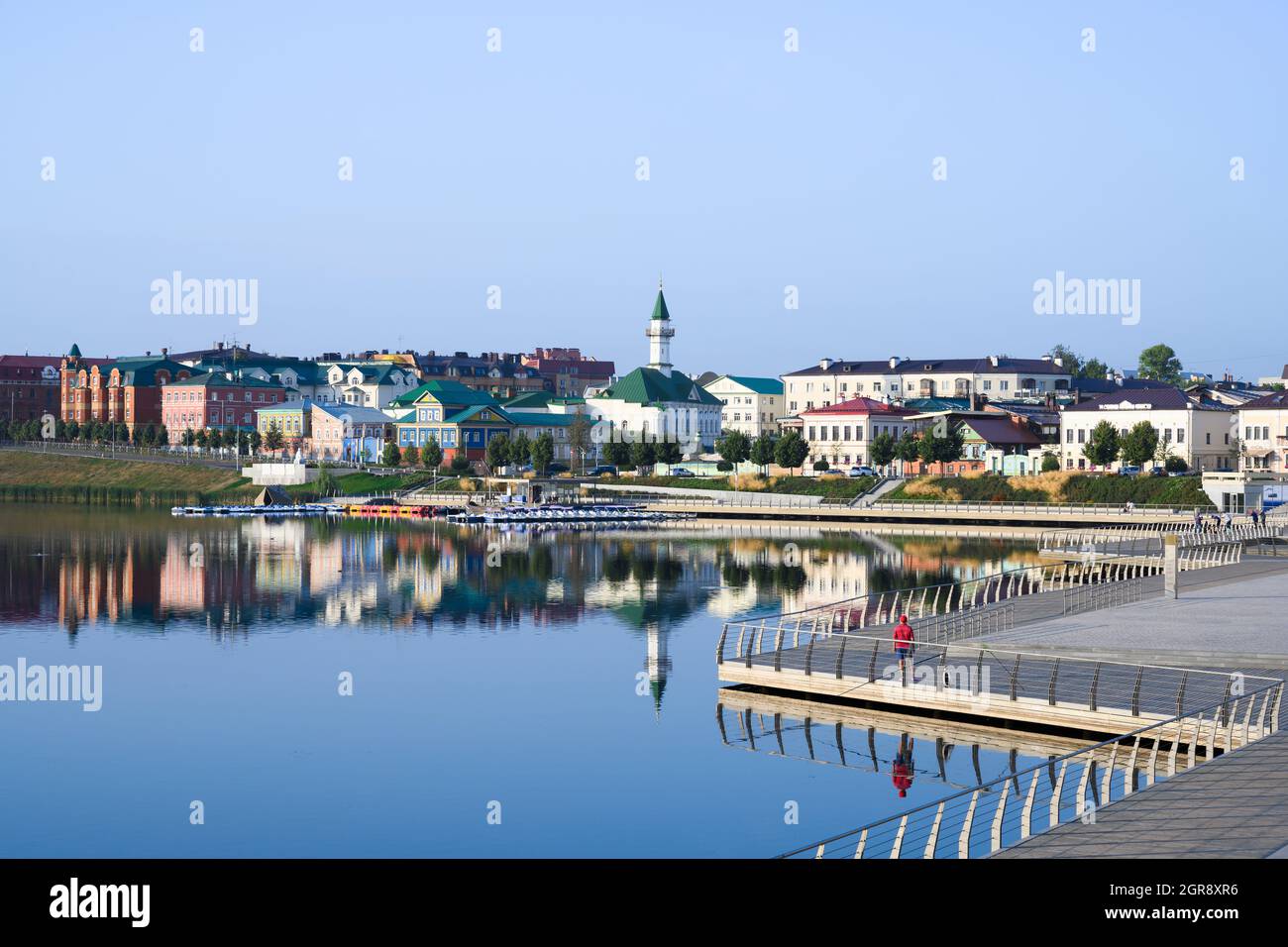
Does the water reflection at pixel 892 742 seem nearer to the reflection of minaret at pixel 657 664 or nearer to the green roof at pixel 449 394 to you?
the reflection of minaret at pixel 657 664

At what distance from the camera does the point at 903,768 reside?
2494 cm

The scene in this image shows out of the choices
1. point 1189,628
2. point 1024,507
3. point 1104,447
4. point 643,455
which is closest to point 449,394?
point 643,455

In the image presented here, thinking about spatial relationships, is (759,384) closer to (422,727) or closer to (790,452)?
(790,452)

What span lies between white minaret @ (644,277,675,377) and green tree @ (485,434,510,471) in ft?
111

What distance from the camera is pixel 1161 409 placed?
10594cm

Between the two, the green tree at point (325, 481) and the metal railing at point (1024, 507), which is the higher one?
the green tree at point (325, 481)

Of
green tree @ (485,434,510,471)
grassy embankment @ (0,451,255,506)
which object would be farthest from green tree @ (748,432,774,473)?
grassy embankment @ (0,451,255,506)

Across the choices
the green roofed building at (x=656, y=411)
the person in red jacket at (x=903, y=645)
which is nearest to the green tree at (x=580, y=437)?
the green roofed building at (x=656, y=411)

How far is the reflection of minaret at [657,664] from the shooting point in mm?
32750

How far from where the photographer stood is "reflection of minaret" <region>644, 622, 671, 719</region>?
32.8 m

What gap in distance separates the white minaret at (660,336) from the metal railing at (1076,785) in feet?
443
